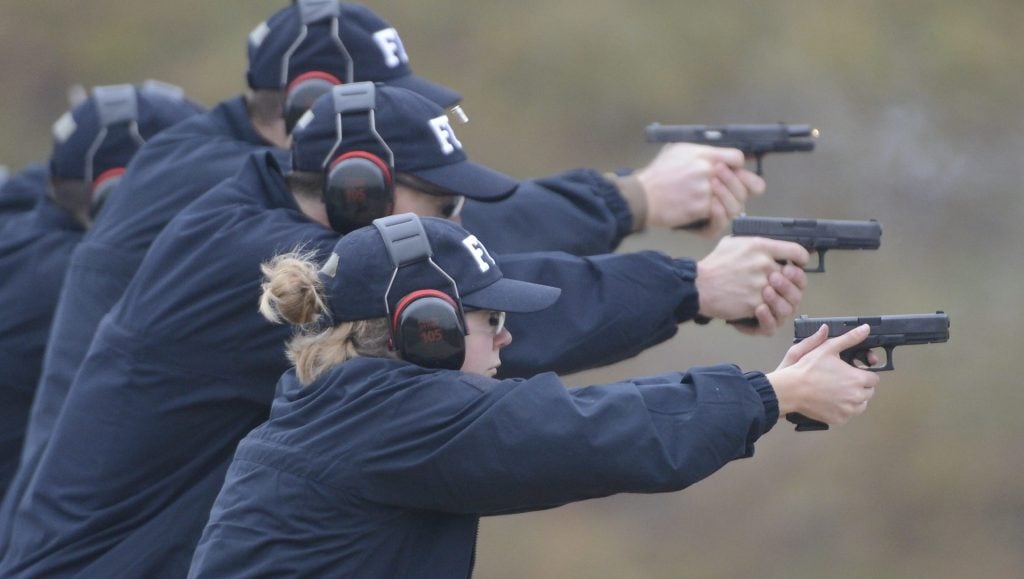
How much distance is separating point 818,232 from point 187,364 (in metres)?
1.60

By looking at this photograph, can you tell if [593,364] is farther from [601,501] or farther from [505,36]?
[505,36]

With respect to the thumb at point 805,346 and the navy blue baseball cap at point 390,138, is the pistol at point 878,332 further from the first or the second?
the navy blue baseball cap at point 390,138

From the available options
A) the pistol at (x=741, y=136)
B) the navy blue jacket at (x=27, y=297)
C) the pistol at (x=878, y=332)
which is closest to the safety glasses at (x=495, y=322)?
the pistol at (x=878, y=332)

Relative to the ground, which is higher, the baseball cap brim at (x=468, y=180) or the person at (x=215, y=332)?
the baseball cap brim at (x=468, y=180)

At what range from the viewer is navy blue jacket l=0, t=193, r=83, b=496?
5145 millimetres

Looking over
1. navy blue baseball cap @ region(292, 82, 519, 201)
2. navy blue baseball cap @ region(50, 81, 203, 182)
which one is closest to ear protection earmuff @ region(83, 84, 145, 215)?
navy blue baseball cap @ region(50, 81, 203, 182)

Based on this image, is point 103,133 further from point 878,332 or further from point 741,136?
point 878,332

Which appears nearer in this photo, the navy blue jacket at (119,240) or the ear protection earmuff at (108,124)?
the navy blue jacket at (119,240)

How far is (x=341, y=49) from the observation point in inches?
173

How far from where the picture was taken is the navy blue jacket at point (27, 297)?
203 inches

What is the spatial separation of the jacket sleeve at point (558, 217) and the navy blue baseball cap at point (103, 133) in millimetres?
1352

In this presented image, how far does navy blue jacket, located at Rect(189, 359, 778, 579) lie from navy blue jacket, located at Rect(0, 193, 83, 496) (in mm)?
2151

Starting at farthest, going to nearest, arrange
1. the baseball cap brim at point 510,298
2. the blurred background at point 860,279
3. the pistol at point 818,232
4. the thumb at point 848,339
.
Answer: the blurred background at point 860,279 < the pistol at point 818,232 < the thumb at point 848,339 < the baseball cap brim at point 510,298

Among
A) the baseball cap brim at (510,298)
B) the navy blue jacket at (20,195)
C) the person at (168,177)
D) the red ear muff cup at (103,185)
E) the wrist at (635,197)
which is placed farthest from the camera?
the navy blue jacket at (20,195)
